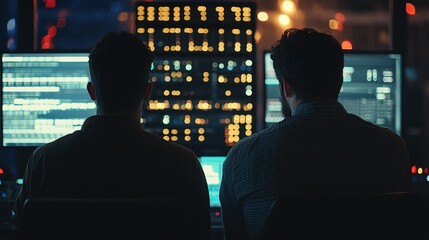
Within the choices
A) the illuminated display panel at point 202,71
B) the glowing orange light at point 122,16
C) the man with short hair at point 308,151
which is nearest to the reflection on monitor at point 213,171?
the illuminated display panel at point 202,71

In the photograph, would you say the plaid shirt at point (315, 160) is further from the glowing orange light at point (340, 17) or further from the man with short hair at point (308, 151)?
the glowing orange light at point (340, 17)

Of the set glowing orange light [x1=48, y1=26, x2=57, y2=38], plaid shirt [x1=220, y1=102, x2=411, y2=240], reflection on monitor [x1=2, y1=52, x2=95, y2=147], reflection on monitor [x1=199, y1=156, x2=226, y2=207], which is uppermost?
glowing orange light [x1=48, y1=26, x2=57, y2=38]

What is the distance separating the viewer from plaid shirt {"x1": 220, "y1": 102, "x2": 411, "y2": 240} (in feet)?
5.15

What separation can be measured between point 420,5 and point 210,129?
15.3ft

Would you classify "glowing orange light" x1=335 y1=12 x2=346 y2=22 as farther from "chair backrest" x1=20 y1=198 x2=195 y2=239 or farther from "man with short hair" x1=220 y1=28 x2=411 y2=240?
"chair backrest" x1=20 y1=198 x2=195 y2=239

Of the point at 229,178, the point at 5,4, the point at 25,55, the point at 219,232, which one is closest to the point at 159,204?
the point at 229,178

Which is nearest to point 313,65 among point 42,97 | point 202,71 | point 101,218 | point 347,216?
point 347,216

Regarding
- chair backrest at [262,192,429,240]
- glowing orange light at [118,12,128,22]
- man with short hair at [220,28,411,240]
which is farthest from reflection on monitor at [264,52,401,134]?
glowing orange light at [118,12,128,22]

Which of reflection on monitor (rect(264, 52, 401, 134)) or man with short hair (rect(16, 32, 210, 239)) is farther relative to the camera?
reflection on monitor (rect(264, 52, 401, 134))

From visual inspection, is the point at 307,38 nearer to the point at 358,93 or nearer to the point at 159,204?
the point at 159,204

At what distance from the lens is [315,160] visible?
1572 mm

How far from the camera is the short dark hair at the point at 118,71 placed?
1.67 meters

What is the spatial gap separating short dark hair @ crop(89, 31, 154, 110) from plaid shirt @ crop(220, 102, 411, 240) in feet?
1.04

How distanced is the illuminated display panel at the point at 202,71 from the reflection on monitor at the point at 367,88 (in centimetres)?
10
